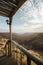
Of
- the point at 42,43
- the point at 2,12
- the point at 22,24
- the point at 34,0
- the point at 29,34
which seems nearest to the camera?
the point at 34,0

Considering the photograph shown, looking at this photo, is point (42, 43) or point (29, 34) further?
point (29, 34)

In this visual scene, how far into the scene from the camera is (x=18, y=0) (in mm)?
3023

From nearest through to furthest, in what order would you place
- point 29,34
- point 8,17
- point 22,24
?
point 8,17 < point 22,24 < point 29,34

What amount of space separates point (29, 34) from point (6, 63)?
1373cm

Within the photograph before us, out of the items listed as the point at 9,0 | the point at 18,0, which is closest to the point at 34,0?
the point at 18,0

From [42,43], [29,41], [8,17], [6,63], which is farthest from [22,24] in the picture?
[6,63]

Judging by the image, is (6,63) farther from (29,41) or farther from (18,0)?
(29,41)

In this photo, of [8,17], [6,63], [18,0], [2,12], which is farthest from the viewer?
[8,17]

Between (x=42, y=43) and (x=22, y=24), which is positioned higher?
(x=22, y=24)

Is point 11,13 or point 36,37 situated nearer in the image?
point 11,13

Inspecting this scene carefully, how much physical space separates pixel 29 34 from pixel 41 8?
531 inches

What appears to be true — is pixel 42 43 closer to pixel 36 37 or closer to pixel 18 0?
pixel 36 37

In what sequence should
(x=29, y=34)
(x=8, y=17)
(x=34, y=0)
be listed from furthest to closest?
(x=29, y=34), (x=8, y=17), (x=34, y=0)

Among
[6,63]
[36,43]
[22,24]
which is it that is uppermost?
[22,24]
